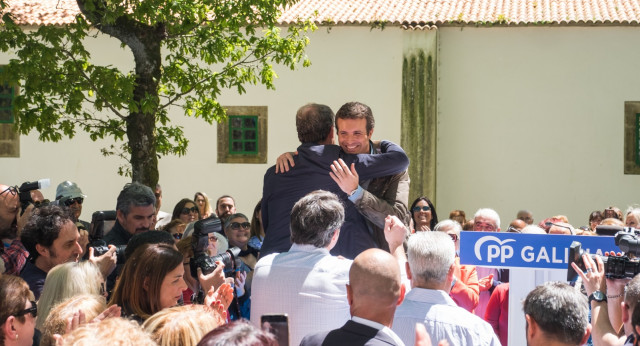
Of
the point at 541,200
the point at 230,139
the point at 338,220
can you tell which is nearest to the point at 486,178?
the point at 541,200

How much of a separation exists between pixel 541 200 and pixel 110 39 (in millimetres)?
10878

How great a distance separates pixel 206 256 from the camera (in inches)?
204

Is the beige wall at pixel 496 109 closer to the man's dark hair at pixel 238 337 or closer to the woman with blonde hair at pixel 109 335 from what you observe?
the woman with blonde hair at pixel 109 335

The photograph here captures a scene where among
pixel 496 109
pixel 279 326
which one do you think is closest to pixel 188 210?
pixel 279 326

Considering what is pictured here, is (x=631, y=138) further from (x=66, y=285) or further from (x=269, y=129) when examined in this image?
(x=66, y=285)

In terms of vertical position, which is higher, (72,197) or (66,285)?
(72,197)

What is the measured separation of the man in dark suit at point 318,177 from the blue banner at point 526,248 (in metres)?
0.84

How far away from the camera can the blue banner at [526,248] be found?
5.62 metres

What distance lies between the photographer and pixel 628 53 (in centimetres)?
2012

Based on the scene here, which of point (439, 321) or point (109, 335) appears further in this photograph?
point (439, 321)

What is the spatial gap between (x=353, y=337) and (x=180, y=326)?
2.44 feet

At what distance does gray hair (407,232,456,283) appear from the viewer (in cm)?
460

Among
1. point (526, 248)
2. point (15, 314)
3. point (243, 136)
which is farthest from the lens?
point (243, 136)

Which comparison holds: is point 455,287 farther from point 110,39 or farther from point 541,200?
point 110,39
